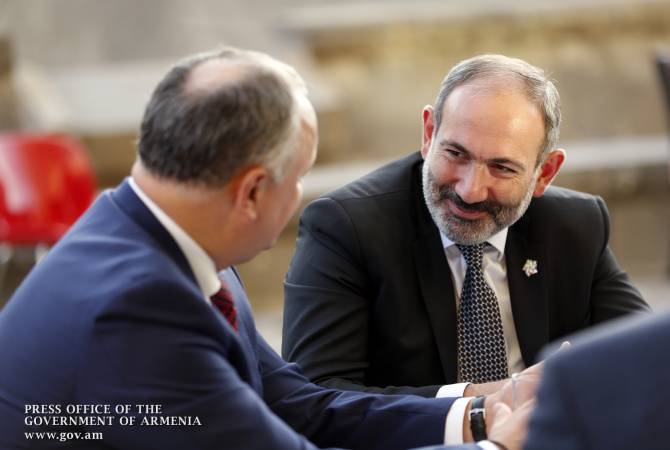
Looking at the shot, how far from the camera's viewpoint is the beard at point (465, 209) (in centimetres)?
235

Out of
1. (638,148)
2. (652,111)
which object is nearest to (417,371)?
(638,148)

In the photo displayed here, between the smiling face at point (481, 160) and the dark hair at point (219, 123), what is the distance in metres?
0.69

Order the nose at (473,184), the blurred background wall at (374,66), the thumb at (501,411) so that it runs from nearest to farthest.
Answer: the thumb at (501,411) → the nose at (473,184) → the blurred background wall at (374,66)

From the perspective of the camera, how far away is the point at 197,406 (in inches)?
64.2

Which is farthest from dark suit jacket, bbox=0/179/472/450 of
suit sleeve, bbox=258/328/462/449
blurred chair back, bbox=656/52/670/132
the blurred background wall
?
the blurred background wall

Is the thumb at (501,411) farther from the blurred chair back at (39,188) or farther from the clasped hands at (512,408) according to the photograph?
the blurred chair back at (39,188)

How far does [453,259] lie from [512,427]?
2.20 feet

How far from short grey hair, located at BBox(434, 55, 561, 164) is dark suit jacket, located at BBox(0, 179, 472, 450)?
2.72 feet

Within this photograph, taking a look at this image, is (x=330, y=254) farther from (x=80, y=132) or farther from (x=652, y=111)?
(x=652, y=111)

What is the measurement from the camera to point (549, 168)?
2459 millimetres

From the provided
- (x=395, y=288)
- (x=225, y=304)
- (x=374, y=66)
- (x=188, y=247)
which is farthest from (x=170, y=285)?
(x=374, y=66)

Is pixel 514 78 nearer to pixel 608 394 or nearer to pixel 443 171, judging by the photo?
pixel 443 171

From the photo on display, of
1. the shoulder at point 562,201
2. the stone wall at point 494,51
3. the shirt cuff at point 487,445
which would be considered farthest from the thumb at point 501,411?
the stone wall at point 494,51

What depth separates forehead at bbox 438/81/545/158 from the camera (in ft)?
7.54
